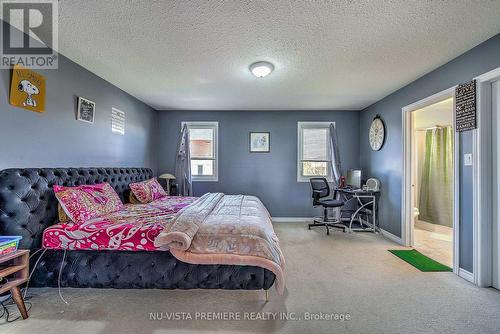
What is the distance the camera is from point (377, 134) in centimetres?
442

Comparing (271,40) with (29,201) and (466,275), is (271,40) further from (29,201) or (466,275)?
(466,275)

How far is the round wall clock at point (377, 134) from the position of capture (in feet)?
14.0

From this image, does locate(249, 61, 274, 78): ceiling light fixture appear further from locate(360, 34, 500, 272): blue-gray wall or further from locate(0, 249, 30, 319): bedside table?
locate(0, 249, 30, 319): bedside table

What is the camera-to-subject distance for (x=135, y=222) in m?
2.26

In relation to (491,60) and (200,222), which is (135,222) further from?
(491,60)

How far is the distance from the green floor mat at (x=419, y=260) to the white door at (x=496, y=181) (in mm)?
495

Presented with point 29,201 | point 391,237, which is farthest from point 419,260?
point 29,201

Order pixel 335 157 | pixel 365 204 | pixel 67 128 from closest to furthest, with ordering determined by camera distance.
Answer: pixel 67 128
pixel 365 204
pixel 335 157

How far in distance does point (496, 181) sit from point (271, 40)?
8.79 feet

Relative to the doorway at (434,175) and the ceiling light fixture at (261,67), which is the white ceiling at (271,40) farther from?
the doorway at (434,175)

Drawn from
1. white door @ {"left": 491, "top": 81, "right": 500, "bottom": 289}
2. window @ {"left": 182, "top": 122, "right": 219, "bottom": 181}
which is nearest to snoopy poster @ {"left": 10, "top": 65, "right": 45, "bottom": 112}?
window @ {"left": 182, "top": 122, "right": 219, "bottom": 181}

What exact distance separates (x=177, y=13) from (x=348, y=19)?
4.75ft

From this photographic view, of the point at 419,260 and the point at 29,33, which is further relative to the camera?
the point at 419,260

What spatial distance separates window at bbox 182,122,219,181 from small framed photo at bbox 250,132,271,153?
827mm
